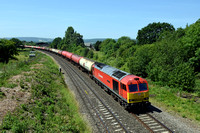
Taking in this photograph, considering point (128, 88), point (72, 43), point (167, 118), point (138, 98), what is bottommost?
point (167, 118)

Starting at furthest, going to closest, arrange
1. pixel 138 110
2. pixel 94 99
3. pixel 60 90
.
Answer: pixel 60 90 < pixel 94 99 < pixel 138 110

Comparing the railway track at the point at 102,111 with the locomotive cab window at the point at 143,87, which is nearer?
the railway track at the point at 102,111

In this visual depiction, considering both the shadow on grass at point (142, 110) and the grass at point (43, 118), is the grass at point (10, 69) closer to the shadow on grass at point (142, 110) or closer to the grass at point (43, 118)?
the grass at point (43, 118)

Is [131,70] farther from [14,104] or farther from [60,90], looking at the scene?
[14,104]

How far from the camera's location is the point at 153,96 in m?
21.8

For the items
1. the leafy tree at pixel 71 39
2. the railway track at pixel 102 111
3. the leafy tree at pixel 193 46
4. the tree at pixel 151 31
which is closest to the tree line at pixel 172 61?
the leafy tree at pixel 193 46

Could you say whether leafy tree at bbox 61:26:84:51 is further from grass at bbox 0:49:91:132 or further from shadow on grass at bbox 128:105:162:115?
shadow on grass at bbox 128:105:162:115

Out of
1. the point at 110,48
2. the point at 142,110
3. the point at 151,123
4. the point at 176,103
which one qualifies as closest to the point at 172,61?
the point at 176,103

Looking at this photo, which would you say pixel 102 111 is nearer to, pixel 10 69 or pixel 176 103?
pixel 176 103

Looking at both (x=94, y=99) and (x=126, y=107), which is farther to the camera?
(x=94, y=99)

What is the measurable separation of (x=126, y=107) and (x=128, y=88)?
2302 mm

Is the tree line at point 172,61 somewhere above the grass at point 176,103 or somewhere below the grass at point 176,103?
above

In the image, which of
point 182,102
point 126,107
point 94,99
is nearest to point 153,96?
point 182,102

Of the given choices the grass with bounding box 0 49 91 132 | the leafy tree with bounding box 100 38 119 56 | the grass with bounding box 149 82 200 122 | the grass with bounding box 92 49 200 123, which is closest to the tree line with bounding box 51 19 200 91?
the grass with bounding box 92 49 200 123
